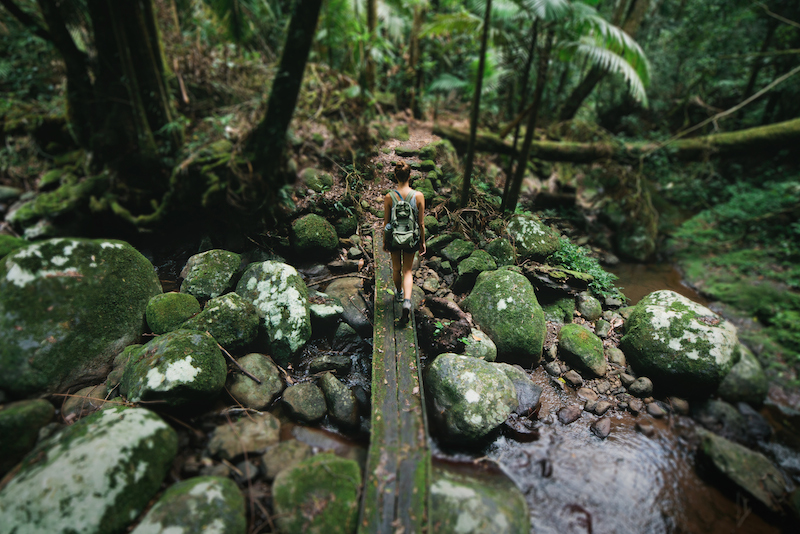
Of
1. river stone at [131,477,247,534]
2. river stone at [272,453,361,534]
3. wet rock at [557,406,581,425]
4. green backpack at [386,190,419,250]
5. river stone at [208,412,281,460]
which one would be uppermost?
green backpack at [386,190,419,250]

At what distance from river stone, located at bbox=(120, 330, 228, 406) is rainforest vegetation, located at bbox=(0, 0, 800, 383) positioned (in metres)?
1.76

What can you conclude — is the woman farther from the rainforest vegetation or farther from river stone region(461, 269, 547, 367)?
the rainforest vegetation

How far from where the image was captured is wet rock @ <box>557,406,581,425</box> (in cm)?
394

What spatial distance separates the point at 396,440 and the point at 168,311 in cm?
328

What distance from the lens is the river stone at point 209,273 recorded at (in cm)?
453

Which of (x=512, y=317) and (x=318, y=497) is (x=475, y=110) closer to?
(x=512, y=317)

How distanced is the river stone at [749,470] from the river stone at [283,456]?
409 centimetres

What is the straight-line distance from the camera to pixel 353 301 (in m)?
5.00

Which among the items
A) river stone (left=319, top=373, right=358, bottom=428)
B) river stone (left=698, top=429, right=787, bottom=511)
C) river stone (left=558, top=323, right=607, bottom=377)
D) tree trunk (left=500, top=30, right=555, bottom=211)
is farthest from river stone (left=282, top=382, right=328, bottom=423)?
tree trunk (left=500, top=30, right=555, bottom=211)

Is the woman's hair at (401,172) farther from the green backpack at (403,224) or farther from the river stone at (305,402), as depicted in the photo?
the river stone at (305,402)

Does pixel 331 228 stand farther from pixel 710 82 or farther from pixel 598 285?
pixel 710 82

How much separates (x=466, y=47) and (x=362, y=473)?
11609 mm

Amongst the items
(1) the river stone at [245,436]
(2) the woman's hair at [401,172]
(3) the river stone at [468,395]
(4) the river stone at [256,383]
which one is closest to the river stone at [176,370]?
(4) the river stone at [256,383]

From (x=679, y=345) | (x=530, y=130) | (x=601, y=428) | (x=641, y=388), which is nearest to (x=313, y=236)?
(x=530, y=130)
